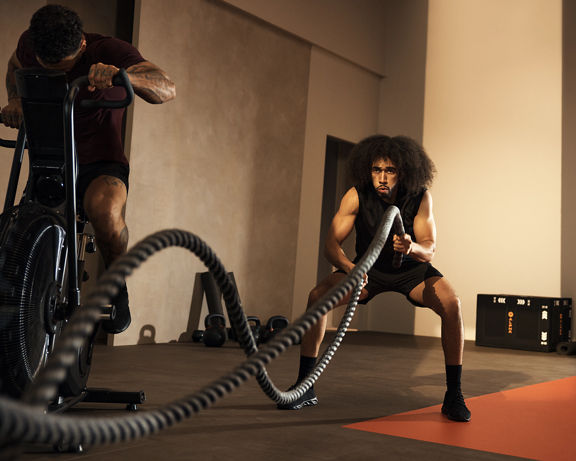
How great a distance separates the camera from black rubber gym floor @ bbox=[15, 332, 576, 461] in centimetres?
193

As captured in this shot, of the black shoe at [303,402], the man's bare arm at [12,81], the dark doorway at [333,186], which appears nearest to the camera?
the man's bare arm at [12,81]

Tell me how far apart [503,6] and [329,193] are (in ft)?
9.65

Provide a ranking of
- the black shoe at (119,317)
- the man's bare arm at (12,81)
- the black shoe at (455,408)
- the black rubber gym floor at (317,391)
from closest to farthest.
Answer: the black rubber gym floor at (317,391) < the black shoe at (119,317) < the man's bare arm at (12,81) < the black shoe at (455,408)

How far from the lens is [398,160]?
2.97m

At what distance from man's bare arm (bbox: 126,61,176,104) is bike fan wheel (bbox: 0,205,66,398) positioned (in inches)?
18.9


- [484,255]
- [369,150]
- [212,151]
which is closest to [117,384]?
[369,150]

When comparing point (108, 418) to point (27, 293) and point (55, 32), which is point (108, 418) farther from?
point (55, 32)

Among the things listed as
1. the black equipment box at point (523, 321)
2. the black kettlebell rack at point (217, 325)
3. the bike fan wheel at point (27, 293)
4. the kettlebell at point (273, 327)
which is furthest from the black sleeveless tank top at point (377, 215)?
the black equipment box at point (523, 321)

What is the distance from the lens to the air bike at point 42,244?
5.62 ft

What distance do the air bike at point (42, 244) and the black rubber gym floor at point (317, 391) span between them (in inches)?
10.0

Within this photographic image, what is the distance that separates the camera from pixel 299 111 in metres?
6.90

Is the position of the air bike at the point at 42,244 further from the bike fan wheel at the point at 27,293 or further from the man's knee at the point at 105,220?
the man's knee at the point at 105,220

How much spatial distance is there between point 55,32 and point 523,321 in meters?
5.37

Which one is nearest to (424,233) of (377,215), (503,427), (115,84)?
(377,215)
